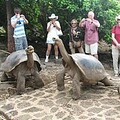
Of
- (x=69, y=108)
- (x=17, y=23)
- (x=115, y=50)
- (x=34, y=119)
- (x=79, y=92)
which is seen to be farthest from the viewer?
(x=17, y=23)

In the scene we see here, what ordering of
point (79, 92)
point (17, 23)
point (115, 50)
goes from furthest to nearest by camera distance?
point (17, 23)
point (115, 50)
point (79, 92)

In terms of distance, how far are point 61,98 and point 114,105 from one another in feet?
3.75

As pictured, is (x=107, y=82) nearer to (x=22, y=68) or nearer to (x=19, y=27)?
(x=22, y=68)

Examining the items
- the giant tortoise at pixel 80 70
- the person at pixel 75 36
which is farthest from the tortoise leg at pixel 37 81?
the person at pixel 75 36

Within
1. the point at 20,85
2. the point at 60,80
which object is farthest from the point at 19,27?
the point at 60,80

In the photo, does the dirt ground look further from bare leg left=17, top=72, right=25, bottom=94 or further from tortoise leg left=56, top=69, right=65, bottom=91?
tortoise leg left=56, top=69, right=65, bottom=91

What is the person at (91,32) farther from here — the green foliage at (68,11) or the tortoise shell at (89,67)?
the tortoise shell at (89,67)

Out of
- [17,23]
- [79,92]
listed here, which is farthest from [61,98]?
[17,23]

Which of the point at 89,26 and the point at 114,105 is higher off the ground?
the point at 89,26

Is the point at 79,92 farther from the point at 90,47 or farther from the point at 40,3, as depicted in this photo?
the point at 40,3

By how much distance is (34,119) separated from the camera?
580cm

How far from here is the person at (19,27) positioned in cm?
890

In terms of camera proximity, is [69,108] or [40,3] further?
[40,3]

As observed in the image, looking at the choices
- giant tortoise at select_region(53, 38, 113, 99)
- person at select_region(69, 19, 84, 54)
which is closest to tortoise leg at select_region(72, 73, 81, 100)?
giant tortoise at select_region(53, 38, 113, 99)
